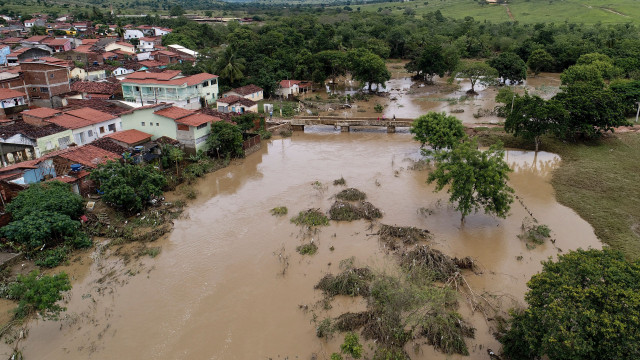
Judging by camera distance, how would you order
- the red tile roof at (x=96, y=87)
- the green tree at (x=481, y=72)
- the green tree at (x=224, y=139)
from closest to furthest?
the green tree at (x=224, y=139) → the red tile roof at (x=96, y=87) → the green tree at (x=481, y=72)

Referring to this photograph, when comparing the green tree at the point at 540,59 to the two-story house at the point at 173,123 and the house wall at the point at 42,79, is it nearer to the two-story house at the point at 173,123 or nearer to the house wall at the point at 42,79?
the two-story house at the point at 173,123

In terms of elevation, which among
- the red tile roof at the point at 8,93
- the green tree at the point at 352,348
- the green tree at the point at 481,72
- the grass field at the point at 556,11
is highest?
the grass field at the point at 556,11

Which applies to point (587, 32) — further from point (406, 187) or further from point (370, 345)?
point (370, 345)

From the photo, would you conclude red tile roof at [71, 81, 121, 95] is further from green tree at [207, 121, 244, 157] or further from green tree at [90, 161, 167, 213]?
green tree at [90, 161, 167, 213]

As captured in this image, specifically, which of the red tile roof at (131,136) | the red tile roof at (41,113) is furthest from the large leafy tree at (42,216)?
the red tile roof at (41,113)

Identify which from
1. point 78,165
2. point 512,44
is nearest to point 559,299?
point 78,165
